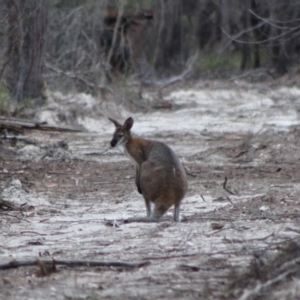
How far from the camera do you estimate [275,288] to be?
17.9 feet

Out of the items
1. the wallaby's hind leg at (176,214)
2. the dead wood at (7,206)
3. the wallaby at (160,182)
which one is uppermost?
the wallaby at (160,182)

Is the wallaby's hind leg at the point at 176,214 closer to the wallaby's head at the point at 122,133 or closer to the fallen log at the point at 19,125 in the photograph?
the wallaby's head at the point at 122,133

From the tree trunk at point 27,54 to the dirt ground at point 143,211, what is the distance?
26.3 inches

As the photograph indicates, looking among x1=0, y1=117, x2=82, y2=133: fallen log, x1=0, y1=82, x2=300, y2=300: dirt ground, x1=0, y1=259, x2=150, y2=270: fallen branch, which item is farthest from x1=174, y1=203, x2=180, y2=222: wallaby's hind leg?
x1=0, y1=117, x2=82, y2=133: fallen log

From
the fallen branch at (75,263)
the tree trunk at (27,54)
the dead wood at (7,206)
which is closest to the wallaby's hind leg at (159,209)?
the dead wood at (7,206)

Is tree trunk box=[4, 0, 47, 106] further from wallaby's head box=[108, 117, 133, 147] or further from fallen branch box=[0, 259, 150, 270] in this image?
fallen branch box=[0, 259, 150, 270]

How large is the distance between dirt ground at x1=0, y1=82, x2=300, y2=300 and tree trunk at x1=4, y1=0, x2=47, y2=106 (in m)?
0.67

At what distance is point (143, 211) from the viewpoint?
9562mm

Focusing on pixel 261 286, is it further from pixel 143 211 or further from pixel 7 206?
pixel 7 206

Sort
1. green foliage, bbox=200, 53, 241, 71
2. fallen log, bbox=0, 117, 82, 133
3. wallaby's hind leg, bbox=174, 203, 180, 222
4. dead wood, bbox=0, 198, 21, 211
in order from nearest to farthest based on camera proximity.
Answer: wallaby's hind leg, bbox=174, 203, 180, 222, dead wood, bbox=0, 198, 21, 211, fallen log, bbox=0, 117, 82, 133, green foliage, bbox=200, 53, 241, 71

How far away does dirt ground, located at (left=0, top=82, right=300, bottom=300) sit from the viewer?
5.88 m

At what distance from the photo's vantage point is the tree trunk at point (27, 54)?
17984 millimetres

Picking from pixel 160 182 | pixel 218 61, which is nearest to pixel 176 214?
pixel 160 182

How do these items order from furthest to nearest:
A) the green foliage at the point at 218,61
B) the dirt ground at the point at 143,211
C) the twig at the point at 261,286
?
the green foliage at the point at 218,61 → the dirt ground at the point at 143,211 → the twig at the point at 261,286
